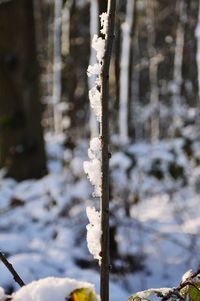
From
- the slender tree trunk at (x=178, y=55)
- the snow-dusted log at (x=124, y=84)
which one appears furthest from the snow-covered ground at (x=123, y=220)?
the slender tree trunk at (x=178, y=55)

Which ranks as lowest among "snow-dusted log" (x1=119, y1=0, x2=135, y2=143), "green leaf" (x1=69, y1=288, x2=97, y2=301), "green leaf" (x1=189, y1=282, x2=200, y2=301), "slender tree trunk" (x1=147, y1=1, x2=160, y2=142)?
"green leaf" (x1=69, y1=288, x2=97, y2=301)

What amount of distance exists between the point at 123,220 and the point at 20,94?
7.45ft

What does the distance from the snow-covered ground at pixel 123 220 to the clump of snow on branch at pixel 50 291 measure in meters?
2.72

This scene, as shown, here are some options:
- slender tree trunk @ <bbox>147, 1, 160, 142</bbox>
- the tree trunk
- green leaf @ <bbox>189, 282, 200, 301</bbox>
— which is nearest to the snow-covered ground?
the tree trunk

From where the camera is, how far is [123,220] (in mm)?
4680

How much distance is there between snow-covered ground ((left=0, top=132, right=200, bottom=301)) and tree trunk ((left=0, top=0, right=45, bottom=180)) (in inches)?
25.8

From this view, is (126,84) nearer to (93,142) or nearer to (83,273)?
(83,273)

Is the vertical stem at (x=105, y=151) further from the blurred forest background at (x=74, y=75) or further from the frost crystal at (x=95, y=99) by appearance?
the blurred forest background at (x=74, y=75)

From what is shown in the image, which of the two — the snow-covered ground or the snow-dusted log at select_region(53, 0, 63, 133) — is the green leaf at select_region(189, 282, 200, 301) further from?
the snow-dusted log at select_region(53, 0, 63, 133)

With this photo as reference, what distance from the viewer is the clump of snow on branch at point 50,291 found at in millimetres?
531

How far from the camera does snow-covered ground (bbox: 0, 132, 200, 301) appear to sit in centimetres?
410

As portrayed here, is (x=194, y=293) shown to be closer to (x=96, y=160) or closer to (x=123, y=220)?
(x=96, y=160)

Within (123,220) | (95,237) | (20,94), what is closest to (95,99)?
(95,237)

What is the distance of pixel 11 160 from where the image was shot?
5.96 metres
